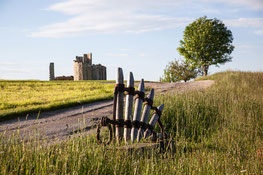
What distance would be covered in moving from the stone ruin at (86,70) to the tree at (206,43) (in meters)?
12.4

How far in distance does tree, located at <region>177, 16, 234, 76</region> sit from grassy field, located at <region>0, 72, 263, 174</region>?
23055mm

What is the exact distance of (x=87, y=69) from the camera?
25266mm

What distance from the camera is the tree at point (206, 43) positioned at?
31.5 m

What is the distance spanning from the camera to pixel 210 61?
104ft

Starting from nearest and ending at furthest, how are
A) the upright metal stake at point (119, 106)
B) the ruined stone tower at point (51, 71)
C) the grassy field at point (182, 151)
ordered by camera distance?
1. the grassy field at point (182, 151)
2. the upright metal stake at point (119, 106)
3. the ruined stone tower at point (51, 71)

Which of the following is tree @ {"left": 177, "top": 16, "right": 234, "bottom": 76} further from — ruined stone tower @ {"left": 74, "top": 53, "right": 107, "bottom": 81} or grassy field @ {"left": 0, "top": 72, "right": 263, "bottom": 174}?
grassy field @ {"left": 0, "top": 72, "right": 263, "bottom": 174}

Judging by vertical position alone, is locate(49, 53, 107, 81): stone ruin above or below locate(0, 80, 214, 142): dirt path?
above

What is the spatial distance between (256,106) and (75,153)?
25.5 feet

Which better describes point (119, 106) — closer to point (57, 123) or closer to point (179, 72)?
point (57, 123)

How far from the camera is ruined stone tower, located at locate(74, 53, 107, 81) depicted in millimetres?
25062

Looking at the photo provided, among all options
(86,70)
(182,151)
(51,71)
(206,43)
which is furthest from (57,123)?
(206,43)

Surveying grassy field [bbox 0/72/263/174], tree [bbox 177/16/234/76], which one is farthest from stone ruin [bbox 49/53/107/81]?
grassy field [bbox 0/72/263/174]

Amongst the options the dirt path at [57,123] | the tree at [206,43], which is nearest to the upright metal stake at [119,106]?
the dirt path at [57,123]

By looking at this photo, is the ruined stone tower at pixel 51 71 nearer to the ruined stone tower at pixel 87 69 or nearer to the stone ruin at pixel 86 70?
the stone ruin at pixel 86 70
